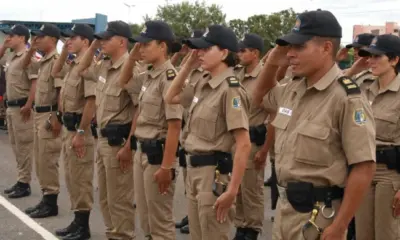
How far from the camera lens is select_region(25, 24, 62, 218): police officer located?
6.51 m

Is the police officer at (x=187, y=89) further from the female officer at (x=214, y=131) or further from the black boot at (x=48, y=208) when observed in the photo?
the black boot at (x=48, y=208)

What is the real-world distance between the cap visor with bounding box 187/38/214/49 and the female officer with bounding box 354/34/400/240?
127 cm

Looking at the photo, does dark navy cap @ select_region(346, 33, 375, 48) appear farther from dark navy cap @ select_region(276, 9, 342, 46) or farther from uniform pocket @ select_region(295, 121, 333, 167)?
uniform pocket @ select_region(295, 121, 333, 167)

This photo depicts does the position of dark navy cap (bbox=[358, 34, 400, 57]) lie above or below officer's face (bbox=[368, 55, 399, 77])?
above

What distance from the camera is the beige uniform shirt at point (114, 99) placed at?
507 centimetres

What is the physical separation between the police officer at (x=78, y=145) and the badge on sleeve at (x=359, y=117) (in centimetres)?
344

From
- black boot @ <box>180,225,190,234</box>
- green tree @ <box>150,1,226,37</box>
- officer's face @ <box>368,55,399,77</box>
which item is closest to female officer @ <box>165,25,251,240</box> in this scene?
officer's face @ <box>368,55,399,77</box>

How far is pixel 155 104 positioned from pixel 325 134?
2.04 metres

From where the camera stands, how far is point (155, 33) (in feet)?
15.4

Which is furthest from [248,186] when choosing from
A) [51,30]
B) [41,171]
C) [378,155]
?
[51,30]

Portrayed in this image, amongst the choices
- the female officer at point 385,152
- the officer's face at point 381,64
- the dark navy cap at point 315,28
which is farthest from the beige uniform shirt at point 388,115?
the dark navy cap at point 315,28

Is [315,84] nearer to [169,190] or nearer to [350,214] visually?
[350,214]

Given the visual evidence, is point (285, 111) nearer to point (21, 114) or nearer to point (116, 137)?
point (116, 137)

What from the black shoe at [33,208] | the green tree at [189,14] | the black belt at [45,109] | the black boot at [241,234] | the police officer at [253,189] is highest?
the black belt at [45,109]
